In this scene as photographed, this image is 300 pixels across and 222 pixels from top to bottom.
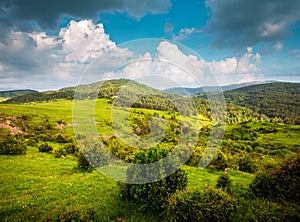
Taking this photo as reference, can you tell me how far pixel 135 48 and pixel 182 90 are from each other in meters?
3.97

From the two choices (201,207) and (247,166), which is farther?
(247,166)

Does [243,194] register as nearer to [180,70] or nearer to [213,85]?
[213,85]

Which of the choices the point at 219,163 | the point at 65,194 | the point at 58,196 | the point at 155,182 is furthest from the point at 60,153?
the point at 155,182

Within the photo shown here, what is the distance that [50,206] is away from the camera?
10.9 m

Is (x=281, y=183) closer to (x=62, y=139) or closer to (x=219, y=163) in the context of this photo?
(x=219, y=163)

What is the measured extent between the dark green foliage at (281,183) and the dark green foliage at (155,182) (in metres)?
5.09

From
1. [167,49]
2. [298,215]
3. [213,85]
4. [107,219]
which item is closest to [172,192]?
[107,219]

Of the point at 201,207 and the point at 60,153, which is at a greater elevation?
the point at 201,207

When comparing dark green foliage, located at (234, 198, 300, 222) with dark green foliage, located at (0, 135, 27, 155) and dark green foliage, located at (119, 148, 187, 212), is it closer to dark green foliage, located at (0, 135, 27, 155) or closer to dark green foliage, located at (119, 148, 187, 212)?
dark green foliage, located at (119, 148, 187, 212)

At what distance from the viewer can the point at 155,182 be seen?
10.3 metres

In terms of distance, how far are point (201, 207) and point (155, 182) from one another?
262cm

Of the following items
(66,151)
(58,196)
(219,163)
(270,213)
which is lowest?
(219,163)

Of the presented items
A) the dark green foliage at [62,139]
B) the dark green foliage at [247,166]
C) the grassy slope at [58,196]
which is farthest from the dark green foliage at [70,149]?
the dark green foliage at [247,166]

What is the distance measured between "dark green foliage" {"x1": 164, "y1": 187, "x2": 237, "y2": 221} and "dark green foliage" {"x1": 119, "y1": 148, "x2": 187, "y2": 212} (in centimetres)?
106
